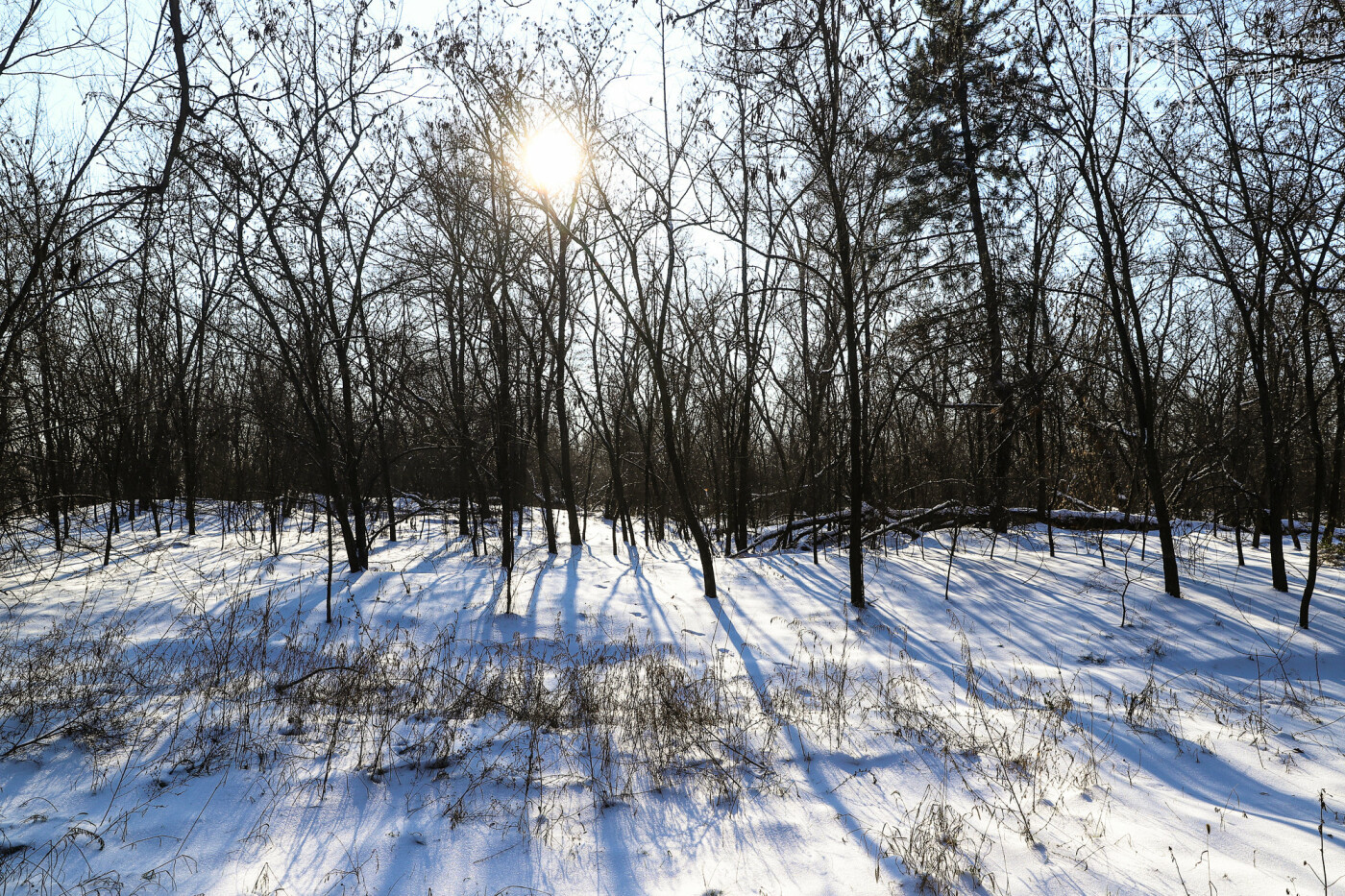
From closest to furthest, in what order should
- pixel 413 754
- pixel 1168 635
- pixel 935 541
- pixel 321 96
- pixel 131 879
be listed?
pixel 131 879 < pixel 413 754 < pixel 1168 635 < pixel 321 96 < pixel 935 541

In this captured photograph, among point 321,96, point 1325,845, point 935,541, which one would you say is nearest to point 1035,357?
point 935,541

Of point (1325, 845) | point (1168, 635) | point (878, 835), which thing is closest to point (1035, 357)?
point (1168, 635)

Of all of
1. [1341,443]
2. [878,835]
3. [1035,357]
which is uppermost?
[1035,357]

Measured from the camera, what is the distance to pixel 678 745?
4.44 metres

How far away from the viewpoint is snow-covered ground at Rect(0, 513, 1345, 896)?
317 centimetres

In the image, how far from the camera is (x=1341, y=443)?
26.3ft

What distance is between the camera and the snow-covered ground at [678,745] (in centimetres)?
317

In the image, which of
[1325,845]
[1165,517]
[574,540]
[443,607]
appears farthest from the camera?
[574,540]

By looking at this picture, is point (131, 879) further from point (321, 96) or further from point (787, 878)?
point (321, 96)

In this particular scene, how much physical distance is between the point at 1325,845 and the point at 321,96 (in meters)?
11.7

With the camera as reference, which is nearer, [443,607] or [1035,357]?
[443,607]

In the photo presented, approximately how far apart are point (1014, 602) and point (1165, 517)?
186 cm

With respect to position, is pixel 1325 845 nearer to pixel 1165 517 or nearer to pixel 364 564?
pixel 1165 517

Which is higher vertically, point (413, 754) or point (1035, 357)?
point (1035, 357)
